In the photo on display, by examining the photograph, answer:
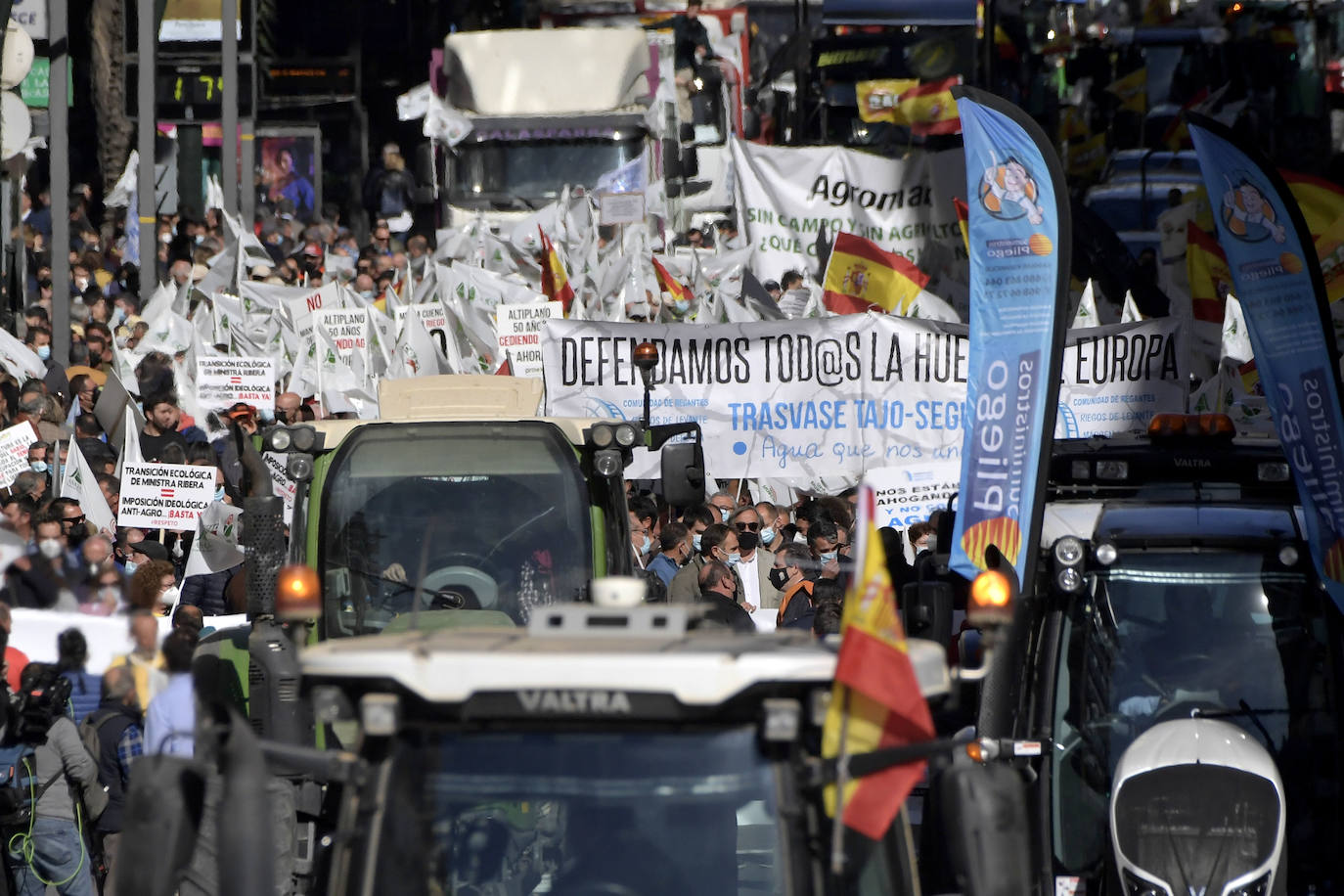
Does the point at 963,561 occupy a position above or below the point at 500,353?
below

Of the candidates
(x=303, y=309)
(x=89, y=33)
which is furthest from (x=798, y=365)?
(x=89, y=33)

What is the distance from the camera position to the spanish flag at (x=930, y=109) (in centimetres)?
2773

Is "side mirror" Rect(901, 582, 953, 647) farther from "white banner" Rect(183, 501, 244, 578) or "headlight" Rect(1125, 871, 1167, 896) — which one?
"white banner" Rect(183, 501, 244, 578)

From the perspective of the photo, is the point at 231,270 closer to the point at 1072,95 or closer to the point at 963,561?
the point at 963,561

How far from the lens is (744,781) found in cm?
442

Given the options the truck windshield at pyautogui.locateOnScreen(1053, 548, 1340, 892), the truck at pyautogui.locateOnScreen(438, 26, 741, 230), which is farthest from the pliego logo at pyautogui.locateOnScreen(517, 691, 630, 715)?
the truck at pyautogui.locateOnScreen(438, 26, 741, 230)

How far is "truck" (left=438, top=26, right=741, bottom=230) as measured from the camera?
77.3ft

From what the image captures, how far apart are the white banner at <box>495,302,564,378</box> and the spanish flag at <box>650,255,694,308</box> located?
2.68m

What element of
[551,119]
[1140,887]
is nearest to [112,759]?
[1140,887]

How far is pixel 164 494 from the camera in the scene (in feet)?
44.1

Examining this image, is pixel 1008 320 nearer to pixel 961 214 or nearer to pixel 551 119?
pixel 961 214

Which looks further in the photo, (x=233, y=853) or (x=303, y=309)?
(x=303, y=309)

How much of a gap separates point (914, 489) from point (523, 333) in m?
3.81

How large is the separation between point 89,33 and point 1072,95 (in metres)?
16.1
